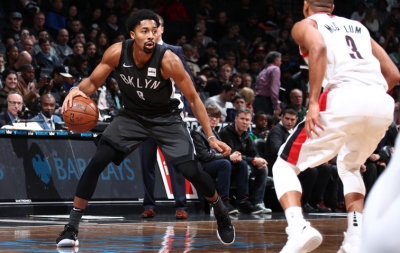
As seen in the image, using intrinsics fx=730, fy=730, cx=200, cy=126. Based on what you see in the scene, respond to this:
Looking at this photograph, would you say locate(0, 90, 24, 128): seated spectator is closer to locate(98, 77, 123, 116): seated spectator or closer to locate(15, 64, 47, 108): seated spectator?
locate(15, 64, 47, 108): seated spectator

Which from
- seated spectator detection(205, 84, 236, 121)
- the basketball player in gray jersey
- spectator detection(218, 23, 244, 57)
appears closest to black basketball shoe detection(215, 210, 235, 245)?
the basketball player in gray jersey

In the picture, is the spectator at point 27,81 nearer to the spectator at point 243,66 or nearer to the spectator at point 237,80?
the spectator at point 237,80

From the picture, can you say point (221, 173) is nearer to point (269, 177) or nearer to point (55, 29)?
point (269, 177)

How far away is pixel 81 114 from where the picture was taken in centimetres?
618

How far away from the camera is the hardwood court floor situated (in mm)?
5393

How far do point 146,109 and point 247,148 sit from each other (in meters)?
4.94

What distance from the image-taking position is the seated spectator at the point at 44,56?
43.0 ft

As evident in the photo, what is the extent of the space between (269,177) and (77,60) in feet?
14.0

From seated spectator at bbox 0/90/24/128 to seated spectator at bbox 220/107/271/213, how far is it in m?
2.91

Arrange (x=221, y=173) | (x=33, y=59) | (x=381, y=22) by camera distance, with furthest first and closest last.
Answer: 1. (x=381, y=22)
2. (x=33, y=59)
3. (x=221, y=173)

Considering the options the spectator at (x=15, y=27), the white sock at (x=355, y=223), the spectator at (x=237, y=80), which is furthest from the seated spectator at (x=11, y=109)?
the white sock at (x=355, y=223)

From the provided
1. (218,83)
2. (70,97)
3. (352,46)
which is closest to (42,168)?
(70,97)

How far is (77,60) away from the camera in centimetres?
1314

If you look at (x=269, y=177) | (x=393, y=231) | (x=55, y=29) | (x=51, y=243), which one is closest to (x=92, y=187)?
(x=51, y=243)
